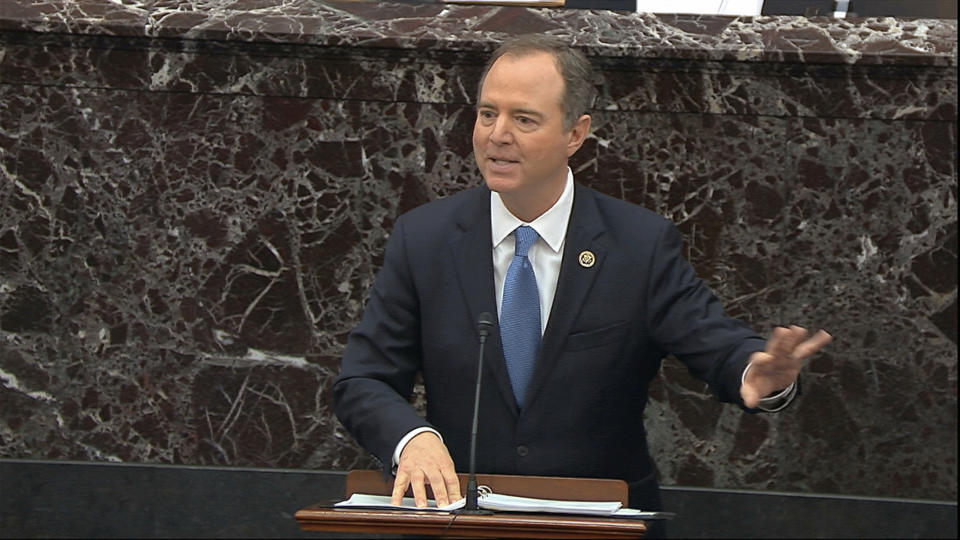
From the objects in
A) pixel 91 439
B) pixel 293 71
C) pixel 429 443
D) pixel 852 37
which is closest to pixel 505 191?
pixel 429 443

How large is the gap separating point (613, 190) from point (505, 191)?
89 cm

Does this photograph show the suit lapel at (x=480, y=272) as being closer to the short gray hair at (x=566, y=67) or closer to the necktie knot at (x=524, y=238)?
the necktie knot at (x=524, y=238)

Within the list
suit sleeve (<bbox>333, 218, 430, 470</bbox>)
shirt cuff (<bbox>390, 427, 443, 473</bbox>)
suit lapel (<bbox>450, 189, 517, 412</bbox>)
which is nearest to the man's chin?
suit lapel (<bbox>450, 189, 517, 412</bbox>)

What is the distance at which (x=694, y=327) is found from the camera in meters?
2.52

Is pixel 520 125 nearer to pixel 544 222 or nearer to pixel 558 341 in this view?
pixel 544 222

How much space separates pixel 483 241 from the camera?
2617mm

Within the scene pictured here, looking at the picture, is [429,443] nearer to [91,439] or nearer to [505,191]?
[505,191]

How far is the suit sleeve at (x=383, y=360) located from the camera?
2387 millimetres

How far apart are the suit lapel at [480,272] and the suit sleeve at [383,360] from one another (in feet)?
0.35

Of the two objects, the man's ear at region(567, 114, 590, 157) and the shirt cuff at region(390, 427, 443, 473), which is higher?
the man's ear at region(567, 114, 590, 157)

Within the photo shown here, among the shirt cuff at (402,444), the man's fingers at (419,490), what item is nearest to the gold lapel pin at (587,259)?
the shirt cuff at (402,444)

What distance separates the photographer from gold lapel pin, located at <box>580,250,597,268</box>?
2.59 metres

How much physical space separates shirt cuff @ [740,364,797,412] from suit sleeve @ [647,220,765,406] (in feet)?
0.14

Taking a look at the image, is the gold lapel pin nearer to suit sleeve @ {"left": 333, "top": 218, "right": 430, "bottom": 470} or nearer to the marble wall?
suit sleeve @ {"left": 333, "top": 218, "right": 430, "bottom": 470}
